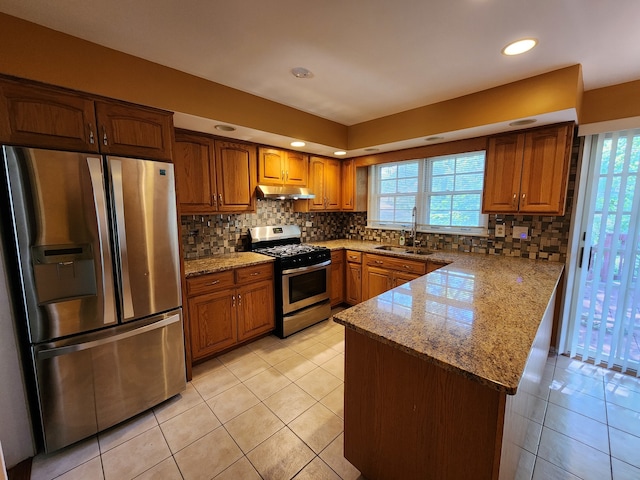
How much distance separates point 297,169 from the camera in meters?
3.44

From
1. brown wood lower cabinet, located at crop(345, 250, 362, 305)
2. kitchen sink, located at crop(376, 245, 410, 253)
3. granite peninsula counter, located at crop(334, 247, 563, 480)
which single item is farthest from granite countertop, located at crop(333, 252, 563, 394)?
brown wood lower cabinet, located at crop(345, 250, 362, 305)

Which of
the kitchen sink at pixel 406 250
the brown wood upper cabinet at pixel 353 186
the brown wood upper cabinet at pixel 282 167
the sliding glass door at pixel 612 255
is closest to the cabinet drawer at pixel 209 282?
the brown wood upper cabinet at pixel 282 167

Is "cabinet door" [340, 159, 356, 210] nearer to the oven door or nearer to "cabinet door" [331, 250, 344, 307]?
"cabinet door" [331, 250, 344, 307]

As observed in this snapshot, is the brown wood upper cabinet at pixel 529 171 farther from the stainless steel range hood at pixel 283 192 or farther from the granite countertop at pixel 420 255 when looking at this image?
the stainless steel range hood at pixel 283 192

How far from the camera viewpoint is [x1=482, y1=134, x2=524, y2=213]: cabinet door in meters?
2.53

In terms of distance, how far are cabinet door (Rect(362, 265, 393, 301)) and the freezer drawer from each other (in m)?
2.20

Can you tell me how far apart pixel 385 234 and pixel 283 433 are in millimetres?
2831

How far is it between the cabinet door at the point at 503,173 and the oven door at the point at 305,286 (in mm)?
1883

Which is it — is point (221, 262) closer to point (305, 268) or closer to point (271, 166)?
point (305, 268)

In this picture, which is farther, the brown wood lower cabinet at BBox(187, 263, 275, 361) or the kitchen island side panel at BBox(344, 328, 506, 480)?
the brown wood lower cabinet at BBox(187, 263, 275, 361)

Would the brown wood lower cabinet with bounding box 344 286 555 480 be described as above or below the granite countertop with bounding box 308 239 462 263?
below

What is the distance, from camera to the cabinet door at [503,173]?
8.30ft

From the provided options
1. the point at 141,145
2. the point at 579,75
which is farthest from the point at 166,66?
the point at 579,75

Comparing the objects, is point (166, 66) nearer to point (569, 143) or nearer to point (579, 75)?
point (579, 75)
